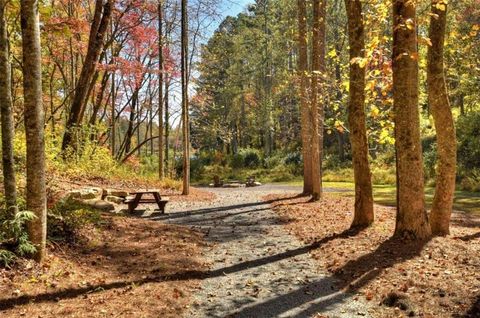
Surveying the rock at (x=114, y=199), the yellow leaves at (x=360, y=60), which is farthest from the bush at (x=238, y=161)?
the yellow leaves at (x=360, y=60)

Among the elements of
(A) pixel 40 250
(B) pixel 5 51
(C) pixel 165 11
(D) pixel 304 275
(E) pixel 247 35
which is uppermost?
(E) pixel 247 35

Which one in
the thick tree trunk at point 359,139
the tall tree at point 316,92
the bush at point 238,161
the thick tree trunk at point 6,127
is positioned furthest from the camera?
the bush at point 238,161

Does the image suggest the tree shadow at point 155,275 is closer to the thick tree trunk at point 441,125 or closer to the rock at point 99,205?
the thick tree trunk at point 441,125

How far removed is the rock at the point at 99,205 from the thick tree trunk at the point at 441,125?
288 inches

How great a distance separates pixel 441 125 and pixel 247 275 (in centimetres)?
450

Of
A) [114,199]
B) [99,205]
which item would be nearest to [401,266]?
[99,205]

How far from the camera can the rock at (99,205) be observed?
33.6 feet

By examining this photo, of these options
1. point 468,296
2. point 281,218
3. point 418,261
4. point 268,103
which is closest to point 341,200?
point 281,218

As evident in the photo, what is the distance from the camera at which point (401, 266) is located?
5906 mm

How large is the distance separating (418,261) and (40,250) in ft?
16.8

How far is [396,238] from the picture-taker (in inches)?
278

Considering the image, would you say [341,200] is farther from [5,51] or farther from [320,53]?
[5,51]

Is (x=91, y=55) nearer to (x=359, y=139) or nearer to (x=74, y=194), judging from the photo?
(x=74, y=194)

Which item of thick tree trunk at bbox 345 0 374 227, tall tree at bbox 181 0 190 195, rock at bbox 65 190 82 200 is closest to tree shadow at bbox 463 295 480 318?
thick tree trunk at bbox 345 0 374 227
